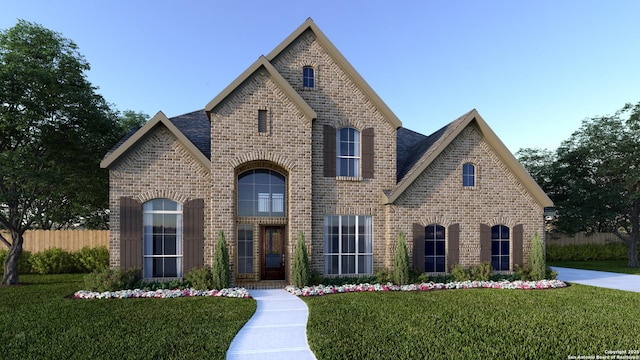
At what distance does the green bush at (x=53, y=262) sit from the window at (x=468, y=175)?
61.6ft

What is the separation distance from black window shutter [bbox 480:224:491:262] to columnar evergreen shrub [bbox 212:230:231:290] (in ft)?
31.8

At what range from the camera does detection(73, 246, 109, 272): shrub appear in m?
18.8

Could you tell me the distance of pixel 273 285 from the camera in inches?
549

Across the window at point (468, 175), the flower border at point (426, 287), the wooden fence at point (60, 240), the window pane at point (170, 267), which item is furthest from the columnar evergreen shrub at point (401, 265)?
the wooden fence at point (60, 240)

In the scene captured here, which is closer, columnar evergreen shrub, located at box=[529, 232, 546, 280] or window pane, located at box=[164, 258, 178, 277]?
window pane, located at box=[164, 258, 178, 277]

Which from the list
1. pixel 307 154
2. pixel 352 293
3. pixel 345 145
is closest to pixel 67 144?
pixel 307 154

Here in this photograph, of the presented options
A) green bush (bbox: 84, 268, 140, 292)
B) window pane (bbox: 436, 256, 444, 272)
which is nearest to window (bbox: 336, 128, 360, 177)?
window pane (bbox: 436, 256, 444, 272)

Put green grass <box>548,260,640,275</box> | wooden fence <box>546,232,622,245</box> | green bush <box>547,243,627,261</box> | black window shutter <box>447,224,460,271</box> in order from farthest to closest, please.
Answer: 1. wooden fence <box>546,232,622,245</box>
2. green bush <box>547,243,627,261</box>
3. green grass <box>548,260,640,275</box>
4. black window shutter <box>447,224,460,271</box>

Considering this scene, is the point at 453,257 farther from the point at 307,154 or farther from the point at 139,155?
the point at 139,155

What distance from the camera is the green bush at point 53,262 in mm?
18344

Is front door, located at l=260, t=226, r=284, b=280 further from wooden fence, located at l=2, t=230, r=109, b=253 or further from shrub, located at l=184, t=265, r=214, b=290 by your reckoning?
wooden fence, located at l=2, t=230, r=109, b=253

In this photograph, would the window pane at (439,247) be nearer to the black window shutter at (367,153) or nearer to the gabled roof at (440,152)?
the gabled roof at (440,152)

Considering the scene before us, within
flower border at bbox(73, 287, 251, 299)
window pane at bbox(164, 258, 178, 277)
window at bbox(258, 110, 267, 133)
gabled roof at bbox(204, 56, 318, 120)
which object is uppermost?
gabled roof at bbox(204, 56, 318, 120)

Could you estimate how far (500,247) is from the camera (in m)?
15.3
